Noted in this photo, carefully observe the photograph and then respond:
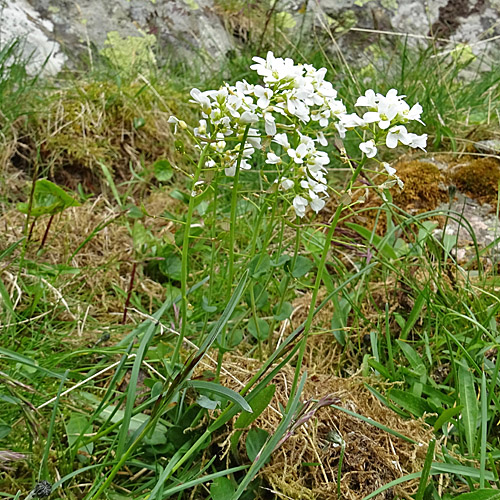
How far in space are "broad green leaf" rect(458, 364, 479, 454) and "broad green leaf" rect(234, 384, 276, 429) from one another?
0.44 meters

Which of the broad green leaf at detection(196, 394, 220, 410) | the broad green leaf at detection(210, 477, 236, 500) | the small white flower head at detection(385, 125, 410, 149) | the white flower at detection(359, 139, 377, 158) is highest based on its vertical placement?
the small white flower head at detection(385, 125, 410, 149)

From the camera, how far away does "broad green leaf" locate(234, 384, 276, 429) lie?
98 cm

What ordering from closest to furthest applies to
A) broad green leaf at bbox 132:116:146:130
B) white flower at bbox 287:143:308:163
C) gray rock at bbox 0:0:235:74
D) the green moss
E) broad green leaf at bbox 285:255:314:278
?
white flower at bbox 287:143:308:163
broad green leaf at bbox 285:255:314:278
broad green leaf at bbox 132:116:146:130
gray rock at bbox 0:0:235:74
the green moss

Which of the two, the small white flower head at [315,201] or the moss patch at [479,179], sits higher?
the small white flower head at [315,201]

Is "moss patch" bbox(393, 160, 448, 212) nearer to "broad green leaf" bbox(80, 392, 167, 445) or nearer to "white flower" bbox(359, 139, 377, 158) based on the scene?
"white flower" bbox(359, 139, 377, 158)

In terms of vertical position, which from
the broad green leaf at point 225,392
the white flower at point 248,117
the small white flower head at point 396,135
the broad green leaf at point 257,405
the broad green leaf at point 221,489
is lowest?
the broad green leaf at point 221,489

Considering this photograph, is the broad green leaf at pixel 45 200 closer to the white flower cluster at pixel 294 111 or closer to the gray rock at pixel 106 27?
the white flower cluster at pixel 294 111

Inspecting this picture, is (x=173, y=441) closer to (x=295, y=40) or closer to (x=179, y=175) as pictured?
(x=179, y=175)

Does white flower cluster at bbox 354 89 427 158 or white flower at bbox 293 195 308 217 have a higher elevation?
white flower cluster at bbox 354 89 427 158

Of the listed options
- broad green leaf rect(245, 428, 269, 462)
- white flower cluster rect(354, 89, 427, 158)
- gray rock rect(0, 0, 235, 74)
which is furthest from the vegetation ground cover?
gray rock rect(0, 0, 235, 74)

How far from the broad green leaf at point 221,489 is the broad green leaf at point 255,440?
0.21 ft

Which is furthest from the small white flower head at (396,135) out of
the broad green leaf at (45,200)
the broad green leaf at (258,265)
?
the broad green leaf at (45,200)

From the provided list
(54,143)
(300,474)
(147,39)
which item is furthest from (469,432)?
(147,39)

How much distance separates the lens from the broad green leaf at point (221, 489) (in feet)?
3.10
